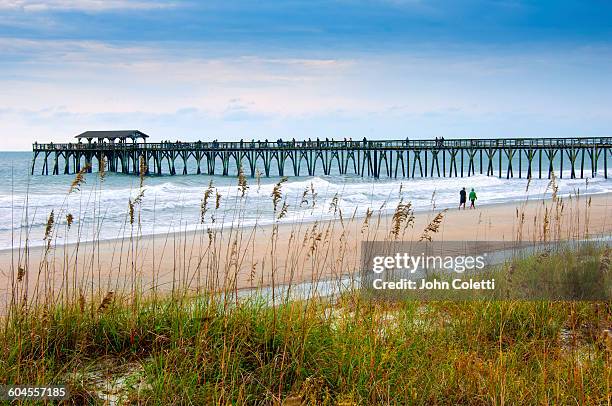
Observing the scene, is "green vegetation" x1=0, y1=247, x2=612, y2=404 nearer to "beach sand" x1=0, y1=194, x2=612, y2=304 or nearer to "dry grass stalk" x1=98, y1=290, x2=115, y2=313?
"dry grass stalk" x1=98, y1=290, x2=115, y2=313

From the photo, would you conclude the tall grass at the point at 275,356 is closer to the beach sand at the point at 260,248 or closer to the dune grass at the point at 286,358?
the dune grass at the point at 286,358

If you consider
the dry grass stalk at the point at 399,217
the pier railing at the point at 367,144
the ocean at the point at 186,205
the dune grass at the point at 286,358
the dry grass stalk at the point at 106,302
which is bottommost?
the ocean at the point at 186,205

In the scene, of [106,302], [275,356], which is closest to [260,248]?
[106,302]

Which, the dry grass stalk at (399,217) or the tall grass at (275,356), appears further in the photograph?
the dry grass stalk at (399,217)

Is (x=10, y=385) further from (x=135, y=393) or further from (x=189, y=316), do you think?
(x=189, y=316)

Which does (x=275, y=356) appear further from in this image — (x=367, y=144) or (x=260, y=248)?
(x=367, y=144)

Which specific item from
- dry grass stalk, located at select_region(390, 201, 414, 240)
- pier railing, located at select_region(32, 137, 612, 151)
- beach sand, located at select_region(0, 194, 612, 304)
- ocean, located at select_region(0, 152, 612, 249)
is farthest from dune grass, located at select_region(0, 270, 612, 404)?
pier railing, located at select_region(32, 137, 612, 151)

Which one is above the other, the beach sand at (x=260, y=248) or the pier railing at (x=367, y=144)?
the pier railing at (x=367, y=144)

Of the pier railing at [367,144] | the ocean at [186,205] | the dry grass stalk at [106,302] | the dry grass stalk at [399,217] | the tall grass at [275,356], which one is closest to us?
the tall grass at [275,356]

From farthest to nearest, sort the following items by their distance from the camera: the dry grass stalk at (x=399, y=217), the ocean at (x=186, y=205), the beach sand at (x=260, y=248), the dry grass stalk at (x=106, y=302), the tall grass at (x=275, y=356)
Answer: the ocean at (x=186, y=205) < the beach sand at (x=260, y=248) < the dry grass stalk at (x=399, y=217) < the dry grass stalk at (x=106, y=302) < the tall grass at (x=275, y=356)

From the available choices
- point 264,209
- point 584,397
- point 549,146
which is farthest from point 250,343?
point 549,146

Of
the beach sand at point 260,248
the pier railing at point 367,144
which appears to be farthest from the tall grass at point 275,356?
the pier railing at point 367,144

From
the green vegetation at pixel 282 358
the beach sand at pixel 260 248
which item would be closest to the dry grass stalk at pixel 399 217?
the green vegetation at pixel 282 358

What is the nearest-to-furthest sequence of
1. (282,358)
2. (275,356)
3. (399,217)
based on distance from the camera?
(275,356) → (282,358) → (399,217)
